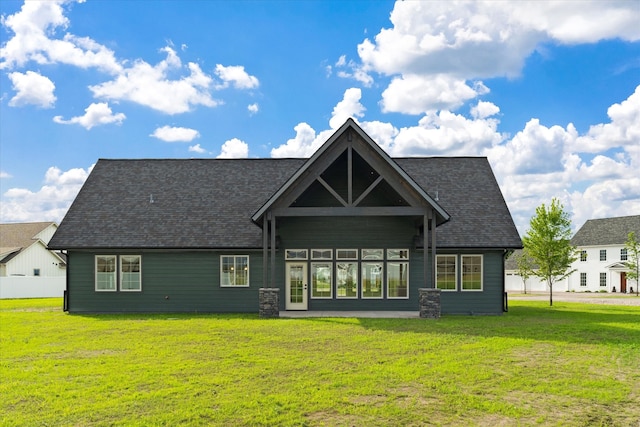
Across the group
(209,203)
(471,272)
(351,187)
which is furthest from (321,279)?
(209,203)

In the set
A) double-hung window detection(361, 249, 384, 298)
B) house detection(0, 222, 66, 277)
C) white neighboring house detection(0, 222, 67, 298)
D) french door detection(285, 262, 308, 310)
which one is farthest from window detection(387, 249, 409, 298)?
house detection(0, 222, 66, 277)

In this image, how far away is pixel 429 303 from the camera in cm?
1828

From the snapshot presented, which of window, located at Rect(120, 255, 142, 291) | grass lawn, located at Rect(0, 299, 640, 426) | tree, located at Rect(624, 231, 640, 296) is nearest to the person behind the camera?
grass lawn, located at Rect(0, 299, 640, 426)

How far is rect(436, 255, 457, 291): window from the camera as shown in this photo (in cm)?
2089

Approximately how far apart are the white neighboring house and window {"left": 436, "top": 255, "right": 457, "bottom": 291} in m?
28.3

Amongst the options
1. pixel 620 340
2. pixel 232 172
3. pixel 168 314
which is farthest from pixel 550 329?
pixel 232 172

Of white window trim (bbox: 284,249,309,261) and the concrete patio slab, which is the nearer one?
the concrete patio slab

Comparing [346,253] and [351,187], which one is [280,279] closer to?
[346,253]

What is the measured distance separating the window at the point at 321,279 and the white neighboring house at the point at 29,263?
957 inches

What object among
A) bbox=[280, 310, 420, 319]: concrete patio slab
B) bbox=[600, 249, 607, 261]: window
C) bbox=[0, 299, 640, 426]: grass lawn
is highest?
bbox=[600, 249, 607, 261]: window

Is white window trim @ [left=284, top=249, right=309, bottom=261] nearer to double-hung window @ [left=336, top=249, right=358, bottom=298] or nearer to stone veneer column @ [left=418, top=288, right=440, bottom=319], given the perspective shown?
double-hung window @ [left=336, top=249, right=358, bottom=298]

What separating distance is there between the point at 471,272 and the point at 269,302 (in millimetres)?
8060

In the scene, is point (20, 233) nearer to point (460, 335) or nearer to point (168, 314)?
point (168, 314)

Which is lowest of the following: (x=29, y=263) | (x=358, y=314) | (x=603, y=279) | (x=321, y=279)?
(x=603, y=279)
